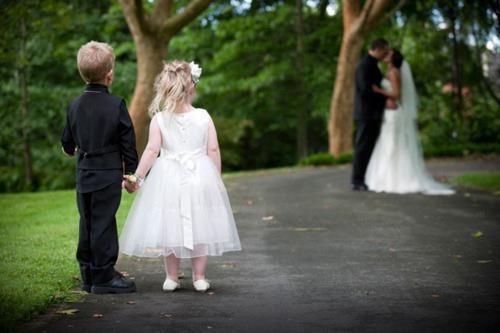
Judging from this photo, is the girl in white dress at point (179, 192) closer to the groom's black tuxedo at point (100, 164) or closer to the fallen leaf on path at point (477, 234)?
the groom's black tuxedo at point (100, 164)

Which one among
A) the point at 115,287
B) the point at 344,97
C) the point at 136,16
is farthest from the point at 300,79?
the point at 115,287

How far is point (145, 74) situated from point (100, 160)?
11251 millimetres

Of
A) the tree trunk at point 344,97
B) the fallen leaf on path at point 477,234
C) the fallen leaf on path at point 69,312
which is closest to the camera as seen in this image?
the fallen leaf on path at point 69,312

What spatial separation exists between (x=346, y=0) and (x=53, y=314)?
59.7 ft

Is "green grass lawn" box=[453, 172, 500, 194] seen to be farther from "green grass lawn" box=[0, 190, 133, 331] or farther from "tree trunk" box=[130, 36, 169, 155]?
"tree trunk" box=[130, 36, 169, 155]

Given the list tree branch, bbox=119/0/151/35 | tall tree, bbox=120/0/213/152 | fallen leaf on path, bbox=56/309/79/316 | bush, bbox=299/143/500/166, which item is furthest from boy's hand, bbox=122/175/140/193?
bush, bbox=299/143/500/166

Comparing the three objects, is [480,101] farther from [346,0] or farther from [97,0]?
[97,0]

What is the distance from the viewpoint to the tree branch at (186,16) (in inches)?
656

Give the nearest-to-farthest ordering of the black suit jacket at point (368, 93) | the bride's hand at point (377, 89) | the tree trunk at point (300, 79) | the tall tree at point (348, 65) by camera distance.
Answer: the black suit jacket at point (368, 93) < the bride's hand at point (377, 89) < the tall tree at point (348, 65) < the tree trunk at point (300, 79)

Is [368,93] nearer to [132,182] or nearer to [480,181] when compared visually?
[480,181]

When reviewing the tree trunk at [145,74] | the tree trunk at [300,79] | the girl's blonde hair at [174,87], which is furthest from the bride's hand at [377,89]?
the tree trunk at [300,79]

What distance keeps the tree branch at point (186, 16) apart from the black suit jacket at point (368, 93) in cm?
406

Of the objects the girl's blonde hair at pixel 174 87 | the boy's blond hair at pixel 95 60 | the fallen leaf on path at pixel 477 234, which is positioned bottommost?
the fallen leaf on path at pixel 477 234

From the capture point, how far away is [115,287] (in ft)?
20.7
